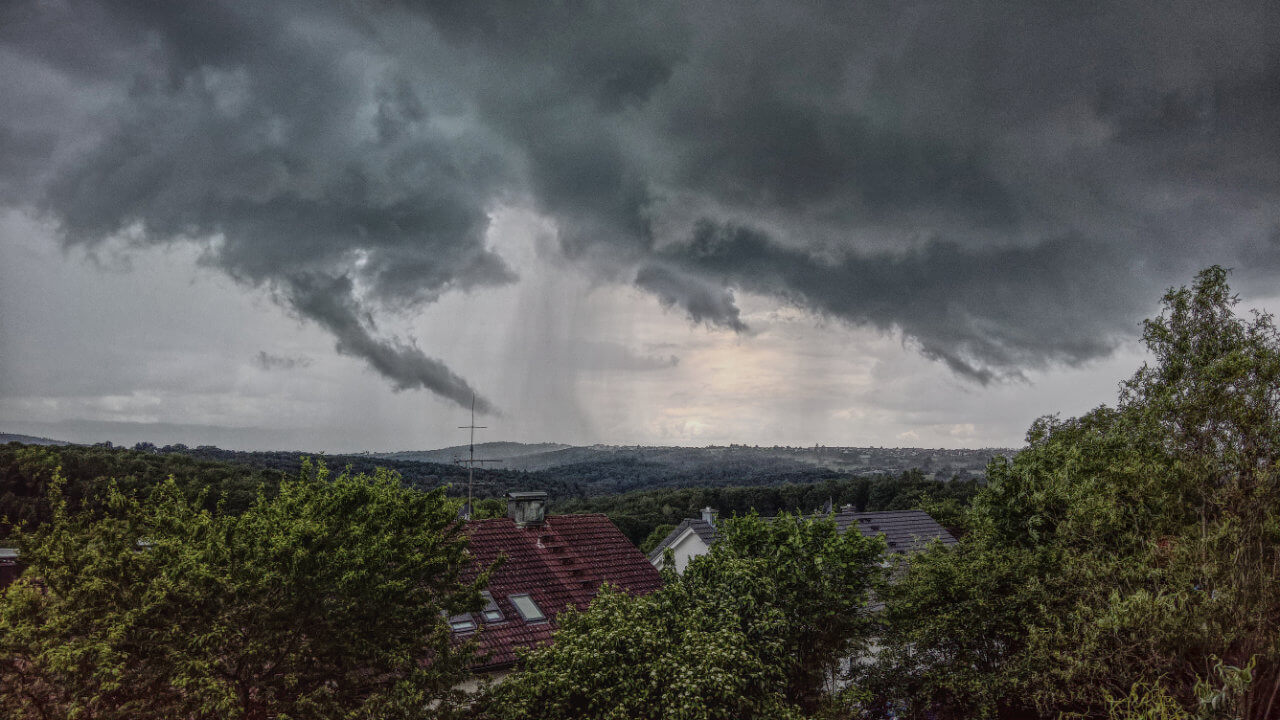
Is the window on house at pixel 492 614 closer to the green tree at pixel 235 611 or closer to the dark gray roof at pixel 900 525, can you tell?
the green tree at pixel 235 611

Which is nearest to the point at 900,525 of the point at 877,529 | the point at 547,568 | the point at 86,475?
the point at 877,529

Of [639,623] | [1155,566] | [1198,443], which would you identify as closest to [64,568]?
[639,623]

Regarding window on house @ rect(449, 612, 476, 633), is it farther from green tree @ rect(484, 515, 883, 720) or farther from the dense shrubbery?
the dense shrubbery

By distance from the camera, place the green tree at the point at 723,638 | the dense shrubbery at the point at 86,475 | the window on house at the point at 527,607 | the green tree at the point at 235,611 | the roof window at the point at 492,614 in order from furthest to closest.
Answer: the dense shrubbery at the point at 86,475, the window on house at the point at 527,607, the roof window at the point at 492,614, the green tree at the point at 723,638, the green tree at the point at 235,611

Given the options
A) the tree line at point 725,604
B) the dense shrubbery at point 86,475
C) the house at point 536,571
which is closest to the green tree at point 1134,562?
the tree line at point 725,604

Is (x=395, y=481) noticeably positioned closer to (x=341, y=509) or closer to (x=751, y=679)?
(x=341, y=509)

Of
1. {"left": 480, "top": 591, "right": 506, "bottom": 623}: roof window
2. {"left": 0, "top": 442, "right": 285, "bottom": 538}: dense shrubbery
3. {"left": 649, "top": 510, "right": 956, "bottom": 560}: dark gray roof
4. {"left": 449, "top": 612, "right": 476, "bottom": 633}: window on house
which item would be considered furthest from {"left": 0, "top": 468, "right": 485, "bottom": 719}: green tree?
{"left": 0, "top": 442, "right": 285, "bottom": 538}: dense shrubbery
